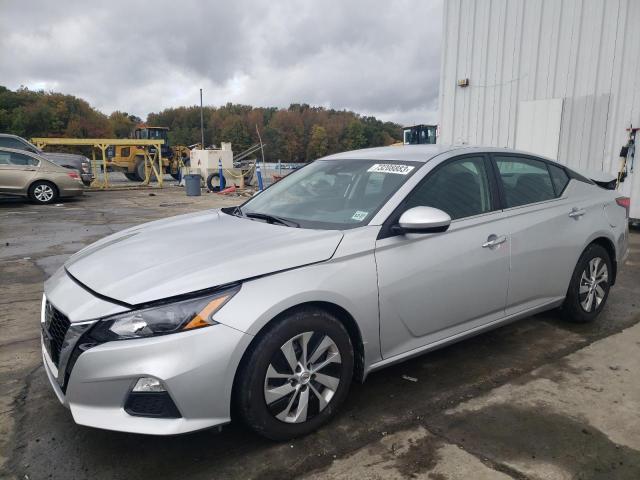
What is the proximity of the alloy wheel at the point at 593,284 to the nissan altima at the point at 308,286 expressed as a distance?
6cm

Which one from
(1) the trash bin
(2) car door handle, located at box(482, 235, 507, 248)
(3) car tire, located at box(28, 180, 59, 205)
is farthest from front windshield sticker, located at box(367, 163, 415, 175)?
(1) the trash bin

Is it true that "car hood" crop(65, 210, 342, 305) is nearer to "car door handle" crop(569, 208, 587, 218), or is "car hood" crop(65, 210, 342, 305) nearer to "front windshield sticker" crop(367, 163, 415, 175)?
"front windshield sticker" crop(367, 163, 415, 175)

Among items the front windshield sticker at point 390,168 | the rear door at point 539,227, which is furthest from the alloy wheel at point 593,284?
the front windshield sticker at point 390,168

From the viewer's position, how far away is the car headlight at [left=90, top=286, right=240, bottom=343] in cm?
211

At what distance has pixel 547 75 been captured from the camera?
9.16m

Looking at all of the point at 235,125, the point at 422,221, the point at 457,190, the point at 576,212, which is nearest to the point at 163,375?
the point at 422,221

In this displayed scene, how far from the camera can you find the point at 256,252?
2438mm

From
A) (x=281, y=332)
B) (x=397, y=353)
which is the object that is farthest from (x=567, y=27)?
(x=281, y=332)

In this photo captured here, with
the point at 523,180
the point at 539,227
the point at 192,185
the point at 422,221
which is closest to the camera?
the point at 422,221

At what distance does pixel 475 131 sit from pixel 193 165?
13.8 meters

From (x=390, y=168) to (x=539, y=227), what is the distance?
1.20m

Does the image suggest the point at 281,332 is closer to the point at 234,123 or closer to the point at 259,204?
the point at 259,204

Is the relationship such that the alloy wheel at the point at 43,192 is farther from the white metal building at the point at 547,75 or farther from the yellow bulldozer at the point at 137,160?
the yellow bulldozer at the point at 137,160

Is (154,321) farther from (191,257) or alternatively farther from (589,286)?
(589,286)
